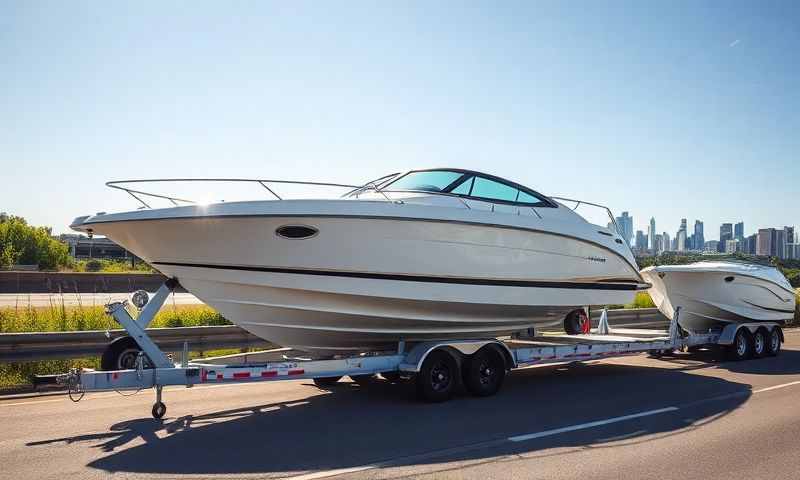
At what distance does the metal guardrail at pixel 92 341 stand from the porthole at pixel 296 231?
85.9 inches

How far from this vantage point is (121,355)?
6434mm

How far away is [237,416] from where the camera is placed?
6.50 m

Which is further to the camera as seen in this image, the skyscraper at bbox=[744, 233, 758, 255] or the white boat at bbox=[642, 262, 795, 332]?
the skyscraper at bbox=[744, 233, 758, 255]

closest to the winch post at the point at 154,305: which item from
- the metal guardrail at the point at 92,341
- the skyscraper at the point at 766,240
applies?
the metal guardrail at the point at 92,341

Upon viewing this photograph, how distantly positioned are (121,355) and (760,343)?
11.0 m

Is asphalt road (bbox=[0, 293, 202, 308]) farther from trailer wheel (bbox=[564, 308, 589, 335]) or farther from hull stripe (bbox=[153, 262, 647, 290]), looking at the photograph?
trailer wheel (bbox=[564, 308, 589, 335])

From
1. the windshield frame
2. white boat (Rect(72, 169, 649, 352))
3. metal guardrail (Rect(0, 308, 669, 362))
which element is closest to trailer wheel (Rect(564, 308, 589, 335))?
white boat (Rect(72, 169, 649, 352))

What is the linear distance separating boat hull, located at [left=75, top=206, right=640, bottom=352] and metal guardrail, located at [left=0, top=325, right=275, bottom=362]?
1.52 m

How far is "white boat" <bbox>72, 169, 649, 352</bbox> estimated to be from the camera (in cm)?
656

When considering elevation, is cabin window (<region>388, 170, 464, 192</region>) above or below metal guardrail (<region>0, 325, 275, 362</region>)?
above

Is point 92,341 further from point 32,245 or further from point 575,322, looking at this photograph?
point 32,245

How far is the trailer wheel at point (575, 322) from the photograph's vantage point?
33.4 feet

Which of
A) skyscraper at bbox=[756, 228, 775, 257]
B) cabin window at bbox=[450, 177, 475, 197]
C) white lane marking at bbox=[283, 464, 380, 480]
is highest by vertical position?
skyscraper at bbox=[756, 228, 775, 257]

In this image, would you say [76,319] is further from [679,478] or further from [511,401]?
[679,478]
